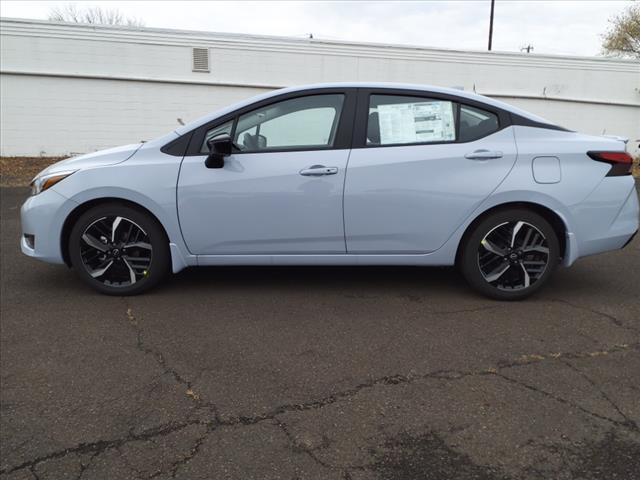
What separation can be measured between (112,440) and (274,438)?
72cm

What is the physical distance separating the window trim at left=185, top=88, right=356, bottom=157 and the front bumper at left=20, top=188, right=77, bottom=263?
→ 104 cm

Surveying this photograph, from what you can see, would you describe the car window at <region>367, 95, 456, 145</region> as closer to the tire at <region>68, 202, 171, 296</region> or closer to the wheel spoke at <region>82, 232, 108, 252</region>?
the tire at <region>68, 202, 171, 296</region>

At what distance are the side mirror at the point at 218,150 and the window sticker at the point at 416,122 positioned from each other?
114 centimetres

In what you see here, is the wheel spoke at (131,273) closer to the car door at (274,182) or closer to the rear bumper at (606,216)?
the car door at (274,182)

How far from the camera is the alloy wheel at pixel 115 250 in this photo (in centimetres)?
421

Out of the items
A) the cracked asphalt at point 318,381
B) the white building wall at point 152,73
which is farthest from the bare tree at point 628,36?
the cracked asphalt at point 318,381

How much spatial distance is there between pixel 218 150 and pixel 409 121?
4.78 feet

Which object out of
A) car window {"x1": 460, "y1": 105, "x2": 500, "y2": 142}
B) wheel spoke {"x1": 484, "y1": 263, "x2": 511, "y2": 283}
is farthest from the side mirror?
wheel spoke {"x1": 484, "y1": 263, "x2": 511, "y2": 283}

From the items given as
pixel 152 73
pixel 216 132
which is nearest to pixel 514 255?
pixel 216 132

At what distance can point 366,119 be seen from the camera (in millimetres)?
4191

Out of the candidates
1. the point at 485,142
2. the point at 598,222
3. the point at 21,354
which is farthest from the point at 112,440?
the point at 598,222

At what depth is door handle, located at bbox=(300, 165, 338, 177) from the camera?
13.3 ft

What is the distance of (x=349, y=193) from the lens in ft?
13.3

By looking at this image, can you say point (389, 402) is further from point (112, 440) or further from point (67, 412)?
point (67, 412)
